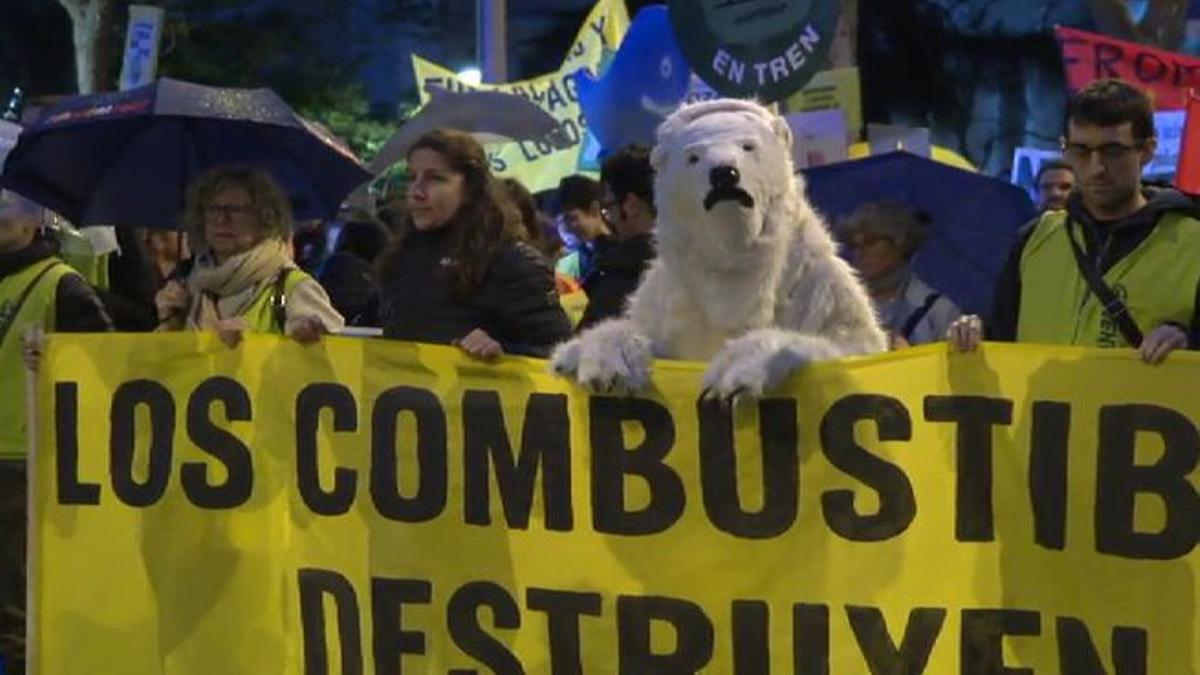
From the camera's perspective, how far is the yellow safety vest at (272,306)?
5.88 m

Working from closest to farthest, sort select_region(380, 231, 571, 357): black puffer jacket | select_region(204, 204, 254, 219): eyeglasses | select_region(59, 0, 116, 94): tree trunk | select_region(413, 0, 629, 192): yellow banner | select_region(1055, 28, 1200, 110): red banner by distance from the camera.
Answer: select_region(380, 231, 571, 357): black puffer jacket → select_region(204, 204, 254, 219): eyeglasses → select_region(1055, 28, 1200, 110): red banner → select_region(413, 0, 629, 192): yellow banner → select_region(59, 0, 116, 94): tree trunk

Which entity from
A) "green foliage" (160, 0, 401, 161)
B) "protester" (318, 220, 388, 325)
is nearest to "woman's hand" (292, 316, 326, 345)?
"protester" (318, 220, 388, 325)

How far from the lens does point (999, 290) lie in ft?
17.5

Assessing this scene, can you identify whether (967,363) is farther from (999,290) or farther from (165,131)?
(165,131)

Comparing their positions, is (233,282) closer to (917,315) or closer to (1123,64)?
(917,315)

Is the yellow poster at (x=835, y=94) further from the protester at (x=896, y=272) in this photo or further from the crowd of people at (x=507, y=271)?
the protester at (x=896, y=272)

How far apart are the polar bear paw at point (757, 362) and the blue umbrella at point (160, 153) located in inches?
105

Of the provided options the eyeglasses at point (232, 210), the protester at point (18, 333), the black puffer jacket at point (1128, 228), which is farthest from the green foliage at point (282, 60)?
the black puffer jacket at point (1128, 228)

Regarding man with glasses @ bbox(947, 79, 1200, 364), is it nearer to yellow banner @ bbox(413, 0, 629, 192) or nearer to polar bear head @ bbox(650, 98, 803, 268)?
polar bear head @ bbox(650, 98, 803, 268)

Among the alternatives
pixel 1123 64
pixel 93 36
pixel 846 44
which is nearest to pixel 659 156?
pixel 1123 64

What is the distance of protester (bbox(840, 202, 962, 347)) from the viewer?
21.6 ft

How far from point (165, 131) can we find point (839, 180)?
228 centimetres

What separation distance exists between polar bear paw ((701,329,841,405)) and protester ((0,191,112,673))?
8.07 feet

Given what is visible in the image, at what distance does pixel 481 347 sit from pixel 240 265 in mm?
1013
